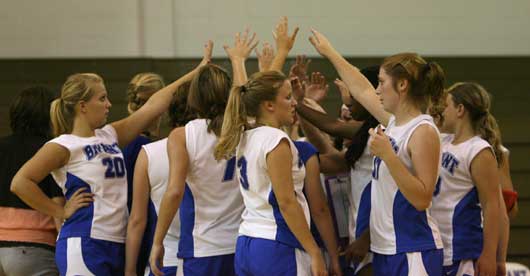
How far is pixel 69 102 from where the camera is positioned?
3672mm

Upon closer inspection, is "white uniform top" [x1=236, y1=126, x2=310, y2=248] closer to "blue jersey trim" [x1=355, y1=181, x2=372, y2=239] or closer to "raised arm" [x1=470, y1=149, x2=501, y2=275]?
"blue jersey trim" [x1=355, y1=181, x2=372, y2=239]

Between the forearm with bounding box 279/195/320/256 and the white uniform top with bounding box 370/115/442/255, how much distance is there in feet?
1.00

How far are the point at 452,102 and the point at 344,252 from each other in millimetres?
849

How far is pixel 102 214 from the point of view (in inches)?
144

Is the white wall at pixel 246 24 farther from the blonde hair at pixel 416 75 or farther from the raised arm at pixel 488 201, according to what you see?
the blonde hair at pixel 416 75

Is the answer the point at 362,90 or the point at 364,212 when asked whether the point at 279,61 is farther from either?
the point at 364,212

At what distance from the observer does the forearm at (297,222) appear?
315 centimetres

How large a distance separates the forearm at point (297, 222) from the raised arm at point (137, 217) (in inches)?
31.5

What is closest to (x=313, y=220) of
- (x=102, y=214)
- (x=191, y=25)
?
(x=102, y=214)

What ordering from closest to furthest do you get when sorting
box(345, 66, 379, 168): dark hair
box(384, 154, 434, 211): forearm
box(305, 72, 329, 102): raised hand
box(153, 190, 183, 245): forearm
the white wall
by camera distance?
box(384, 154, 434, 211): forearm
box(153, 190, 183, 245): forearm
box(345, 66, 379, 168): dark hair
box(305, 72, 329, 102): raised hand
the white wall

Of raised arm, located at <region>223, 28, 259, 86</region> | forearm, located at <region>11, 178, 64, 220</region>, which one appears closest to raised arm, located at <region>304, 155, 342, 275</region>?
raised arm, located at <region>223, 28, 259, 86</region>

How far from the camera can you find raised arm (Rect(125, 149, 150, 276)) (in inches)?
145

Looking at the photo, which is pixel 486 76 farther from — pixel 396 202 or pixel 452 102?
pixel 396 202

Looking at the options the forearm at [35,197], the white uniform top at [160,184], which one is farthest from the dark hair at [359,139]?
the forearm at [35,197]
